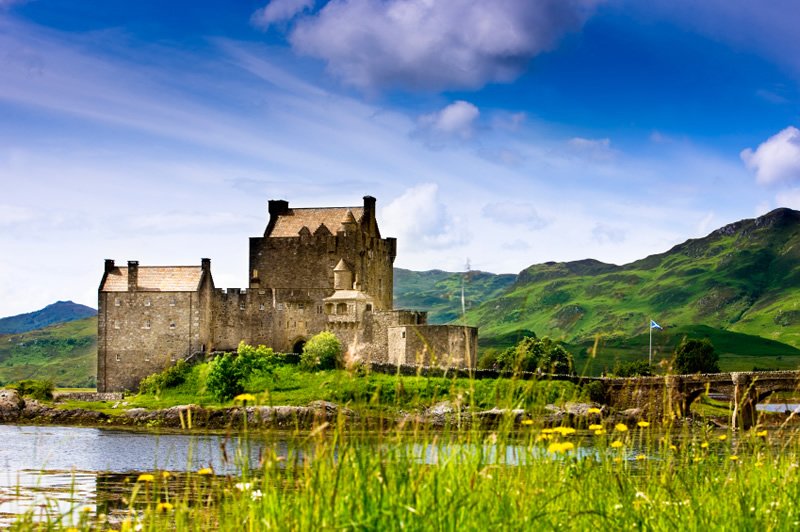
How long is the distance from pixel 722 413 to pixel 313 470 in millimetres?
71403

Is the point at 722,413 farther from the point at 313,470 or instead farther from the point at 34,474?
the point at 313,470

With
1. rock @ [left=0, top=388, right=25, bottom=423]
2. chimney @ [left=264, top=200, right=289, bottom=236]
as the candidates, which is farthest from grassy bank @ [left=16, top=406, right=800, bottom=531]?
chimney @ [left=264, top=200, right=289, bottom=236]

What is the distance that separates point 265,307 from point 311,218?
8.49 m

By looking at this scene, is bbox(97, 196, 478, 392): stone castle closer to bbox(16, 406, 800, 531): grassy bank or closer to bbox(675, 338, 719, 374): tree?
bbox(675, 338, 719, 374): tree

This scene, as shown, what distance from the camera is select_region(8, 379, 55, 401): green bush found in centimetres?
6828

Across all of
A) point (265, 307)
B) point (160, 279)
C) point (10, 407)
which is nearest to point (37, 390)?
point (10, 407)

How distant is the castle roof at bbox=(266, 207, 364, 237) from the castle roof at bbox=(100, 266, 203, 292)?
7.80 m

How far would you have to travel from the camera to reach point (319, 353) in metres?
65.9

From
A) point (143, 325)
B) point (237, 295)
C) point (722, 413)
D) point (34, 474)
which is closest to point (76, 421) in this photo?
point (143, 325)

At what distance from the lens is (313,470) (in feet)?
29.4

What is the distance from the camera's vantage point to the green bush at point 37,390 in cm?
6828

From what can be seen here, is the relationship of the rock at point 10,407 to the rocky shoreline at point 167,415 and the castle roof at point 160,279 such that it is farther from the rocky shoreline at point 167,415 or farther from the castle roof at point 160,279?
the castle roof at point 160,279

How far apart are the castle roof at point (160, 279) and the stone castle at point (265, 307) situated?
7cm

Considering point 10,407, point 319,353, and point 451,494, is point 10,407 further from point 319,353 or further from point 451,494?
point 451,494
